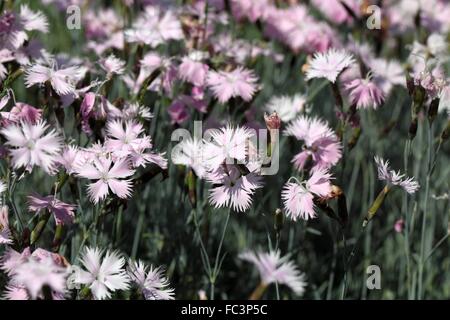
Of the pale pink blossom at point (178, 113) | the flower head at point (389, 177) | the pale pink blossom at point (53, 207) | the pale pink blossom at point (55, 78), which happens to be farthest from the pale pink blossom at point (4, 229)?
the flower head at point (389, 177)

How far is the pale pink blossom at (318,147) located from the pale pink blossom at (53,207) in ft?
1.66

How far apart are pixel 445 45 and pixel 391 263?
2.22 feet

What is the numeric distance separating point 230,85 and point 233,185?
16.4 inches

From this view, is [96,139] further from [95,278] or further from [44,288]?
[44,288]

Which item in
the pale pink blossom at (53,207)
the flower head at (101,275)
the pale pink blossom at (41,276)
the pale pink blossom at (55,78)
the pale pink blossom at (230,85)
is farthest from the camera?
→ the pale pink blossom at (230,85)

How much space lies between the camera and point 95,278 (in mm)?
1178

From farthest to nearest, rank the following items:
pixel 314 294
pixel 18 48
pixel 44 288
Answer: pixel 314 294
pixel 18 48
pixel 44 288

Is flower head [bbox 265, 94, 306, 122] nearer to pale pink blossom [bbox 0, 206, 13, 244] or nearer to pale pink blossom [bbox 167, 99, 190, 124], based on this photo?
pale pink blossom [bbox 167, 99, 190, 124]

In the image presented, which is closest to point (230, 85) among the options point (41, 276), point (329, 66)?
point (329, 66)

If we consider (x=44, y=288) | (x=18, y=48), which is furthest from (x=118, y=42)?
(x=44, y=288)

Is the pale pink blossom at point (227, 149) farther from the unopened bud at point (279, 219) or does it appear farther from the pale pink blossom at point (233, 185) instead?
the unopened bud at point (279, 219)

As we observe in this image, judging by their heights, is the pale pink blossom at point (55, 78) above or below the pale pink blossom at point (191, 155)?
above

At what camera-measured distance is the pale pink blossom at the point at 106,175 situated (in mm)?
1277

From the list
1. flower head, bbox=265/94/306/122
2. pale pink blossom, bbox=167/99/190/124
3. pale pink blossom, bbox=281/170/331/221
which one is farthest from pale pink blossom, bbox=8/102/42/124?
flower head, bbox=265/94/306/122
